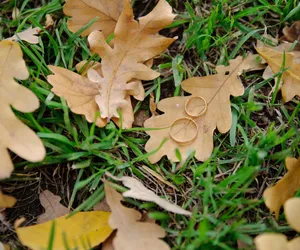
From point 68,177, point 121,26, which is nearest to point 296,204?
point 68,177

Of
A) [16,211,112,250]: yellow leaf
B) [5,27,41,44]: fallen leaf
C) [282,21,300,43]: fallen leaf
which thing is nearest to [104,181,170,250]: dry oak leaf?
[16,211,112,250]: yellow leaf

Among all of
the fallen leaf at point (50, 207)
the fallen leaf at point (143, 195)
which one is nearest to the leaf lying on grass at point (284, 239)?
the fallen leaf at point (143, 195)

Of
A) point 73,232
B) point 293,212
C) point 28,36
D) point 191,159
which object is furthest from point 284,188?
point 28,36

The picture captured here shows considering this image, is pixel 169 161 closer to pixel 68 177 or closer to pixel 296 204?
pixel 68 177

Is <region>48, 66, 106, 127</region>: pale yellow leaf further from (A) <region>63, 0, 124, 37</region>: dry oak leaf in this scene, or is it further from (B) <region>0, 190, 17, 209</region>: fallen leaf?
(B) <region>0, 190, 17, 209</region>: fallen leaf

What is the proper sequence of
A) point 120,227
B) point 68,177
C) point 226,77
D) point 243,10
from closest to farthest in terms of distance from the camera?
point 120,227, point 68,177, point 226,77, point 243,10

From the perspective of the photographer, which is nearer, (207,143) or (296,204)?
(296,204)
